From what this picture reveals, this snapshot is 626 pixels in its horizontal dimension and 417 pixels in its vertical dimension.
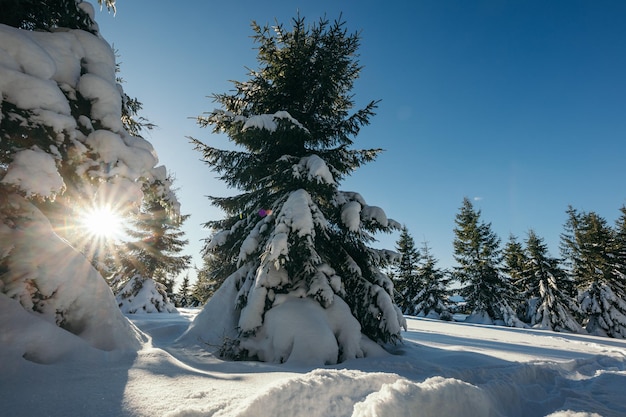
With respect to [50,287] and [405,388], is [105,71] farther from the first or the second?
[405,388]

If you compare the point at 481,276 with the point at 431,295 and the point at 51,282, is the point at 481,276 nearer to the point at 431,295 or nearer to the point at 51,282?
the point at 431,295

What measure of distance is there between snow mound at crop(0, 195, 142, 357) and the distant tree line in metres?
17.2

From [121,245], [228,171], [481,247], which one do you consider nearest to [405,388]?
[228,171]

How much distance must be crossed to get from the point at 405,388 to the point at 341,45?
9257 millimetres

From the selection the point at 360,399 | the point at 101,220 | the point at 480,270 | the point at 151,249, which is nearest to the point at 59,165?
the point at 101,220

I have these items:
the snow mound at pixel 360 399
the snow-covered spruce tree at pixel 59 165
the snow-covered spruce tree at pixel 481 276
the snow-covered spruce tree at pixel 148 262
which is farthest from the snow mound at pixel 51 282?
the snow-covered spruce tree at pixel 481 276

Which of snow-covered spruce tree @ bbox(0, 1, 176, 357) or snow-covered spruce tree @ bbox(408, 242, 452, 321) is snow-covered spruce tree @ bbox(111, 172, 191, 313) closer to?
snow-covered spruce tree @ bbox(0, 1, 176, 357)

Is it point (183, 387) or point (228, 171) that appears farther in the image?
point (228, 171)

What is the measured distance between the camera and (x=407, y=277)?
2908cm

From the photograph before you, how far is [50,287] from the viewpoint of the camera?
3217mm

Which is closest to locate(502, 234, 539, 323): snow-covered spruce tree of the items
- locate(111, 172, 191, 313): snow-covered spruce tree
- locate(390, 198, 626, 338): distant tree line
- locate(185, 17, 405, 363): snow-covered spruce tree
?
locate(390, 198, 626, 338): distant tree line

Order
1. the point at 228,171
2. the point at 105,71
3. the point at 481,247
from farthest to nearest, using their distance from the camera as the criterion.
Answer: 1. the point at 481,247
2. the point at 228,171
3. the point at 105,71

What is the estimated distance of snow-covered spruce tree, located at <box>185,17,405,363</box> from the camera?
5492mm

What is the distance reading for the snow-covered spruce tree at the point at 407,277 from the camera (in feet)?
92.2
